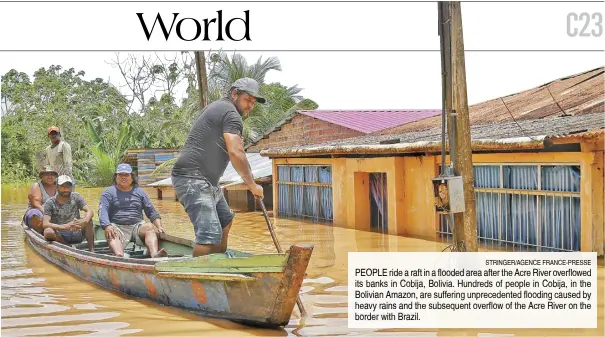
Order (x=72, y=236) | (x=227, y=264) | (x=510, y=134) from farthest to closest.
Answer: (x=510, y=134)
(x=72, y=236)
(x=227, y=264)

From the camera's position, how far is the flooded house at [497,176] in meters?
9.30

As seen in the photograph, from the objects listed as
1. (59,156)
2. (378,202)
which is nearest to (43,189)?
(59,156)

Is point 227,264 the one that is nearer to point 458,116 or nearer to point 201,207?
point 201,207

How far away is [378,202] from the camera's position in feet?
46.4

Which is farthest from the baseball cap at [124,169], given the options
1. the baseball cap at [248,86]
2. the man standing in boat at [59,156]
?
the man standing in boat at [59,156]

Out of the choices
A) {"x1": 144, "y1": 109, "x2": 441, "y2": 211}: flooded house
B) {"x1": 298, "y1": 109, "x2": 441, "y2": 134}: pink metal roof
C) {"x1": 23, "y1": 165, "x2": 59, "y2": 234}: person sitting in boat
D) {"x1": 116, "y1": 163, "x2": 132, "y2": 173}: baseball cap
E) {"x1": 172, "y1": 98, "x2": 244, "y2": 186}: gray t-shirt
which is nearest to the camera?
{"x1": 172, "y1": 98, "x2": 244, "y2": 186}: gray t-shirt

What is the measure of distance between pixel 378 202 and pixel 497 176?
363 centimetres

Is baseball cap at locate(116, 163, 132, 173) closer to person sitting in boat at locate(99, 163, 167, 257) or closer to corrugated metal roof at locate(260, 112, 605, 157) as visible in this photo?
person sitting in boat at locate(99, 163, 167, 257)

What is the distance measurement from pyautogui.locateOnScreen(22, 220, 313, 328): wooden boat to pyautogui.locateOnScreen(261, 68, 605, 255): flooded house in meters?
4.45

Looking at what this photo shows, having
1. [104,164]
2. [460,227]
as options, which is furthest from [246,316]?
[104,164]

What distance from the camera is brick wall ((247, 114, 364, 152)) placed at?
2031cm

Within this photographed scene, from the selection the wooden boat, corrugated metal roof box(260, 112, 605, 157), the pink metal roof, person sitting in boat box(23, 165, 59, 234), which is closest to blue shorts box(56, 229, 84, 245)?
person sitting in boat box(23, 165, 59, 234)

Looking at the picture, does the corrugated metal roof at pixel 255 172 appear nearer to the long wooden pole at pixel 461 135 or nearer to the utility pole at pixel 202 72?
the utility pole at pixel 202 72

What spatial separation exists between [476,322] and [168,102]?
2844cm
